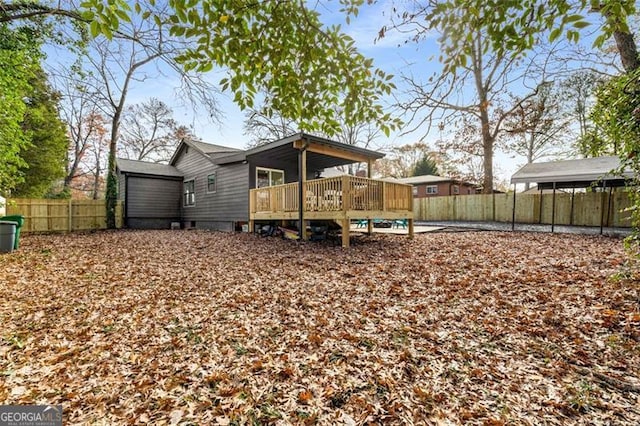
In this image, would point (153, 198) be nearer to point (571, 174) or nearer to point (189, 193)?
point (189, 193)

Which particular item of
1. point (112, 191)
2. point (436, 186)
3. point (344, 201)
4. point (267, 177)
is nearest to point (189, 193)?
point (112, 191)

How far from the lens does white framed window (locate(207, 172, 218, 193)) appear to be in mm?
14823

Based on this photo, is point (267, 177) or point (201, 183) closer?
point (267, 177)

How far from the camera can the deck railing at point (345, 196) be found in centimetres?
870

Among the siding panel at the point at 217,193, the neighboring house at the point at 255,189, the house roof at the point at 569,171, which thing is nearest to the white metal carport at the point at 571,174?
the house roof at the point at 569,171

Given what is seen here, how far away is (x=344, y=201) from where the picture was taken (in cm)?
845

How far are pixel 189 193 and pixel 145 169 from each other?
267cm

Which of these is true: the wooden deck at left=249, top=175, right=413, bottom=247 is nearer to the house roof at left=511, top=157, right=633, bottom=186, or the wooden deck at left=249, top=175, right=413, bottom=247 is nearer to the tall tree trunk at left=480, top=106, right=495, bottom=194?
the house roof at left=511, top=157, right=633, bottom=186

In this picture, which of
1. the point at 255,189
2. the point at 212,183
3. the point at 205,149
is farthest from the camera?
the point at 205,149

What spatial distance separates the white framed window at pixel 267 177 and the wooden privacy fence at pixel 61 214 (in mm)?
8416

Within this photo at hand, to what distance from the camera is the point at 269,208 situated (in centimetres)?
1118

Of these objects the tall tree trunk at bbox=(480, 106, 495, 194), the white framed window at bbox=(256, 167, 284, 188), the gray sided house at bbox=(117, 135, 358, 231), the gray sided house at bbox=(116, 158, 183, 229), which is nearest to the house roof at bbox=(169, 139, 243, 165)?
the gray sided house at bbox=(117, 135, 358, 231)

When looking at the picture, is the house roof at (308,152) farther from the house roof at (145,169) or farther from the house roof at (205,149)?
the house roof at (145,169)

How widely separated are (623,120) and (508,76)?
1617mm
